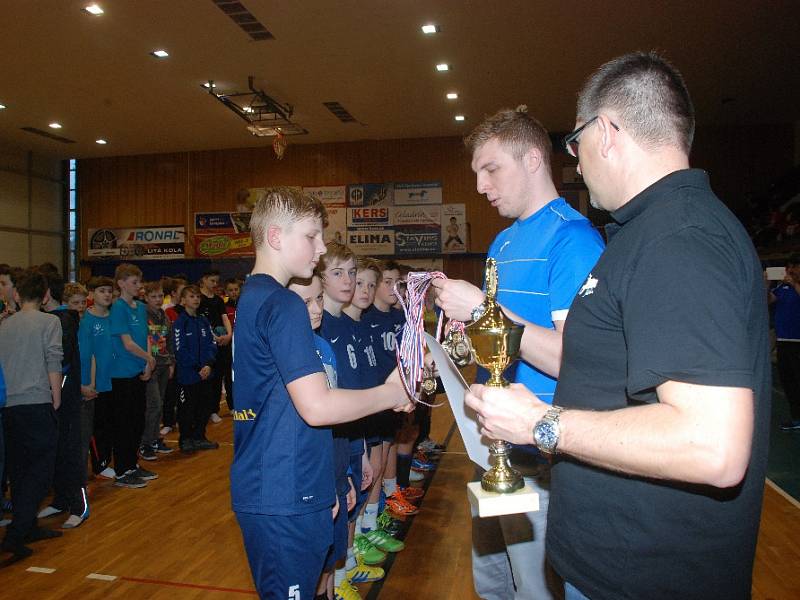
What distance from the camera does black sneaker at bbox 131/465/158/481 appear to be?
4840mm

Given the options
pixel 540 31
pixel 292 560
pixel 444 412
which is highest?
pixel 540 31

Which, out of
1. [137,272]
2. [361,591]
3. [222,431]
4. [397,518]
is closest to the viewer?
[361,591]

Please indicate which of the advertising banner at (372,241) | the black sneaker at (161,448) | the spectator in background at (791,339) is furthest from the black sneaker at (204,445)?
the advertising banner at (372,241)

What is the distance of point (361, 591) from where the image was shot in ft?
9.93

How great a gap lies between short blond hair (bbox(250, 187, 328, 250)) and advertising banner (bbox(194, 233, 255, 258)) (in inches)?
508

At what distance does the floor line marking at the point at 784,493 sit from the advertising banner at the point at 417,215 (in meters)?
9.93

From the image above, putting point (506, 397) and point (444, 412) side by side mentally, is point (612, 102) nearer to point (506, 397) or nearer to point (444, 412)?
point (506, 397)

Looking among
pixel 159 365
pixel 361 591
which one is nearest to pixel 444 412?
pixel 159 365

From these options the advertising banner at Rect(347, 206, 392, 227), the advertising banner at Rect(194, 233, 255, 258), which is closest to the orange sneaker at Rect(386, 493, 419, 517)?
the advertising banner at Rect(347, 206, 392, 227)

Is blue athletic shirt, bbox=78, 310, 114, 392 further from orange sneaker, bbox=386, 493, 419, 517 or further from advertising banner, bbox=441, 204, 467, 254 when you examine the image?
advertising banner, bbox=441, 204, 467, 254

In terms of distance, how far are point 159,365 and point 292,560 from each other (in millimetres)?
4627

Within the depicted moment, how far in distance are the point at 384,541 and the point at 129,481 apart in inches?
97.3

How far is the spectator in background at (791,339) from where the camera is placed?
20.2ft

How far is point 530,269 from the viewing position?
1771 millimetres
